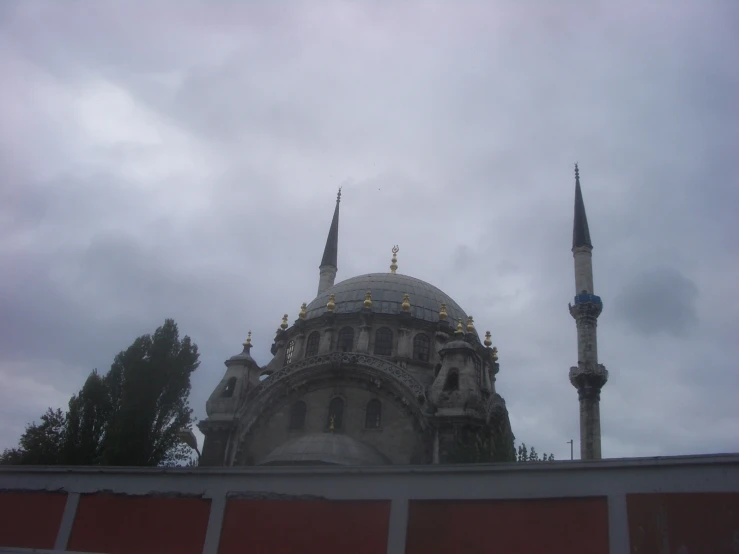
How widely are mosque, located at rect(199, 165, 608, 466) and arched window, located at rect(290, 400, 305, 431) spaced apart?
0.12 ft

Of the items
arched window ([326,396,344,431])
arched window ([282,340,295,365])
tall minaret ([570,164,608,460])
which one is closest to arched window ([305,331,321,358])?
arched window ([282,340,295,365])

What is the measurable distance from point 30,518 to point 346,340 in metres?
15.9

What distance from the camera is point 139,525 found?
14.5 meters

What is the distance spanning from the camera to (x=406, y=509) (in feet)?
41.6

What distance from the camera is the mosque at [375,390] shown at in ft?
75.6

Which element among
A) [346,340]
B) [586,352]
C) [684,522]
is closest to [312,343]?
[346,340]

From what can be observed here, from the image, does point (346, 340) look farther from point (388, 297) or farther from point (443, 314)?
point (443, 314)

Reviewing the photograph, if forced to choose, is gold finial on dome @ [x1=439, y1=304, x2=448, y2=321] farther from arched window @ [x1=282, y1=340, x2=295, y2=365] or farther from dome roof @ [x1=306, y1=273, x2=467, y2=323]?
arched window @ [x1=282, y1=340, x2=295, y2=365]

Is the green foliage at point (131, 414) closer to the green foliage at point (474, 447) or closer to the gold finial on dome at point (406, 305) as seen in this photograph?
the gold finial on dome at point (406, 305)

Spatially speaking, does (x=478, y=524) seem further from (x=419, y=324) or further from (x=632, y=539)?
(x=419, y=324)

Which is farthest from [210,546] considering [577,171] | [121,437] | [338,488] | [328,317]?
[577,171]

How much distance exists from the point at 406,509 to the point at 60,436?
21.2 m

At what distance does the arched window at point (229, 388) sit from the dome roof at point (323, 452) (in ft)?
14.5

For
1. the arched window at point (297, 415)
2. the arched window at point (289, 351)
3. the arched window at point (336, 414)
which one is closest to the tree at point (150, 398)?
the arched window at point (289, 351)
